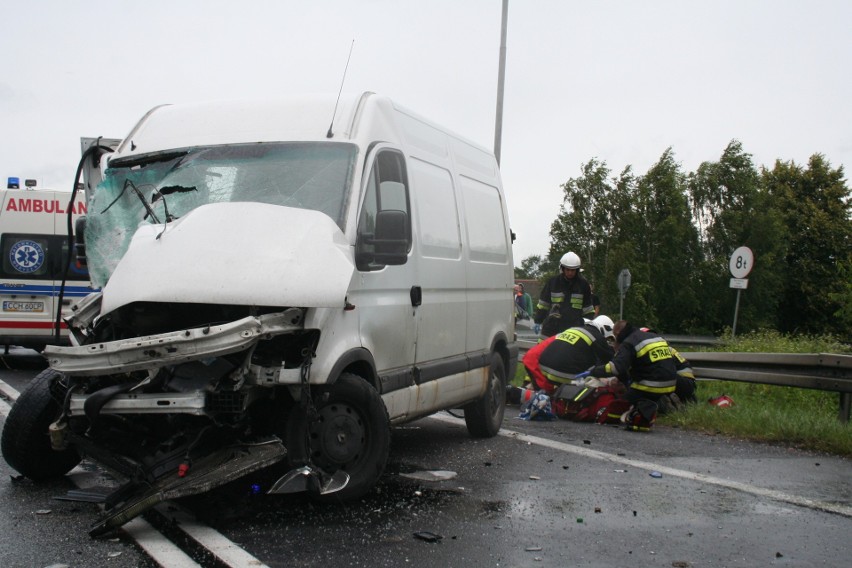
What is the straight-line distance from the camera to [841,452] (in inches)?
310

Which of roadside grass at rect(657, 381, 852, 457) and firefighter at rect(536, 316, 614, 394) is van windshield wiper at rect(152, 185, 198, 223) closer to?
firefighter at rect(536, 316, 614, 394)

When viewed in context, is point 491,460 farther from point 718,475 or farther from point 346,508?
point 346,508

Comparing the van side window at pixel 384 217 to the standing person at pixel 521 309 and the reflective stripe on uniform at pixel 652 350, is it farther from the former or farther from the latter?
the standing person at pixel 521 309

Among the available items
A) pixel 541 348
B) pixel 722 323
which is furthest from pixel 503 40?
pixel 722 323

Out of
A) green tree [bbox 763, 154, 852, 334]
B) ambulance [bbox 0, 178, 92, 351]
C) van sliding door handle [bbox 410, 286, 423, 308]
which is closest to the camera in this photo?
van sliding door handle [bbox 410, 286, 423, 308]

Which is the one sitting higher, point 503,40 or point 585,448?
point 503,40

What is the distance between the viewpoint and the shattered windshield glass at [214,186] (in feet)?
18.6

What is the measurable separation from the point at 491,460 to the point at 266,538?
9.38 ft

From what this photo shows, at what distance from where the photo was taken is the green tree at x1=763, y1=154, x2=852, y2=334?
5647 cm

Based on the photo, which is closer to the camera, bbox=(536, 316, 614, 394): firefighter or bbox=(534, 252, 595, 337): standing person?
bbox=(536, 316, 614, 394): firefighter

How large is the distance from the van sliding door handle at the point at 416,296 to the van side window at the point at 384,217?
518 mm

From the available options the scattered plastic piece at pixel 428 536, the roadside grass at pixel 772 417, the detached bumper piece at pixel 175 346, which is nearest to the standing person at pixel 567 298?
the roadside grass at pixel 772 417

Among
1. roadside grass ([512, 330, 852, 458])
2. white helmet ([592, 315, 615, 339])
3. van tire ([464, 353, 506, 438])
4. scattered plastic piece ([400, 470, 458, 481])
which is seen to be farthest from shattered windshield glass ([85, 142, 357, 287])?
white helmet ([592, 315, 615, 339])

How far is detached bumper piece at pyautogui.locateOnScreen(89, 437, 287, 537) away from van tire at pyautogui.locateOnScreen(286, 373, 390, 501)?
0.13 meters
